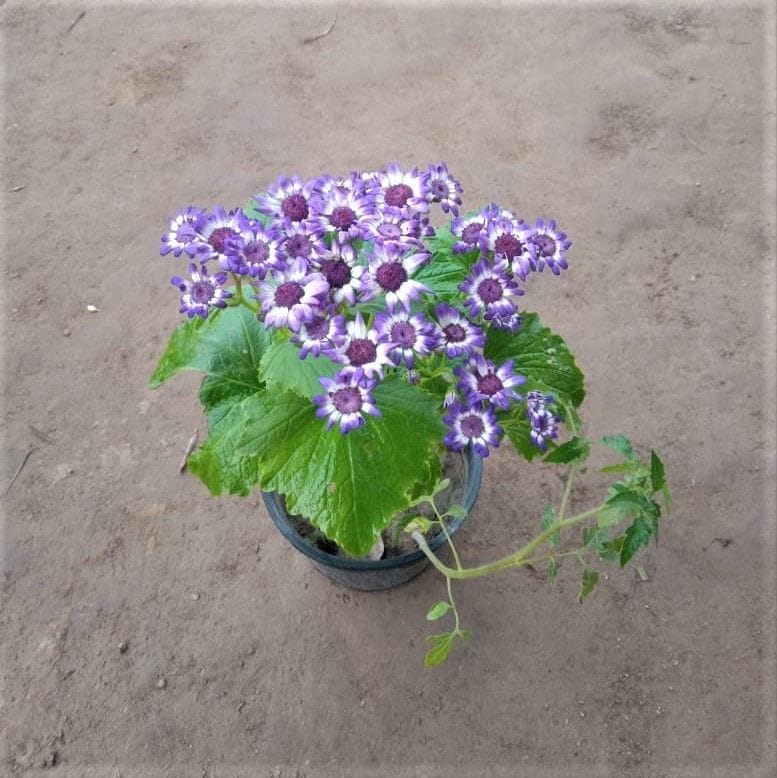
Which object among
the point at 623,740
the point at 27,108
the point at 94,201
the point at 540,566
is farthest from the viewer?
the point at 27,108

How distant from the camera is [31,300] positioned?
11.7ft

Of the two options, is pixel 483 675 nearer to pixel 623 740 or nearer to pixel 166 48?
pixel 623 740

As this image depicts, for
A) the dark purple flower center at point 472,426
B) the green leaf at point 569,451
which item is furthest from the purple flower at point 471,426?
the green leaf at point 569,451

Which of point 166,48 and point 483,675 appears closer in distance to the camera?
point 483,675

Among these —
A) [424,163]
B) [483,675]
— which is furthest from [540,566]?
[424,163]

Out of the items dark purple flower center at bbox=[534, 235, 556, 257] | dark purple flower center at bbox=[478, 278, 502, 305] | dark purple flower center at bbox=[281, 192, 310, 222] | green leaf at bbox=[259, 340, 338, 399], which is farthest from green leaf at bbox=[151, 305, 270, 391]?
dark purple flower center at bbox=[534, 235, 556, 257]

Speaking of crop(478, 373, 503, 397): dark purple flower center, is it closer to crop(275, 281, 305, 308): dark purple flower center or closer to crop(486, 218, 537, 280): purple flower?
crop(486, 218, 537, 280): purple flower

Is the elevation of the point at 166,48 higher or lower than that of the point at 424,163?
higher

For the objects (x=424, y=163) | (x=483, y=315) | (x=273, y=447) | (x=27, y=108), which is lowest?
(x=424, y=163)

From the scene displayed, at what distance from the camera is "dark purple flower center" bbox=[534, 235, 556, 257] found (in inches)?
68.9

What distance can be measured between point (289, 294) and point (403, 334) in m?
0.24

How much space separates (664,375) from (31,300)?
115 inches

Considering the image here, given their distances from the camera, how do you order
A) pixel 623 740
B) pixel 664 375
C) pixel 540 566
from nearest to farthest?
pixel 623 740, pixel 540 566, pixel 664 375

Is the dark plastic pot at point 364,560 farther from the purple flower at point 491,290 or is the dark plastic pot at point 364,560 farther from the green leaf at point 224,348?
the purple flower at point 491,290
